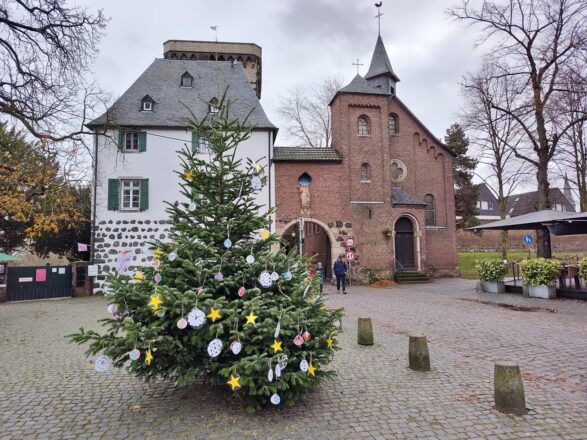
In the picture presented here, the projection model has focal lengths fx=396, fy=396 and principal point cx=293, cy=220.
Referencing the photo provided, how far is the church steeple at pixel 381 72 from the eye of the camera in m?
27.6

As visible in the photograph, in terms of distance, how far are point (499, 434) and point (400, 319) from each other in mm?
6924

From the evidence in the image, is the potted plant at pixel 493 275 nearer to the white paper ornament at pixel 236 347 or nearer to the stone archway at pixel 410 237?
the stone archway at pixel 410 237

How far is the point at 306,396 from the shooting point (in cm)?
496

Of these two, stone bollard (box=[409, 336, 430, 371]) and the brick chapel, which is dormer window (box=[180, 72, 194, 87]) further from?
stone bollard (box=[409, 336, 430, 371])

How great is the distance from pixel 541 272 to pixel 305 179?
1212cm

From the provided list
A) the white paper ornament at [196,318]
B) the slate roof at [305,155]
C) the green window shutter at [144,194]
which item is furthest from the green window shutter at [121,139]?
the white paper ornament at [196,318]

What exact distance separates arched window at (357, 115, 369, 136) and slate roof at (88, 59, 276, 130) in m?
5.70

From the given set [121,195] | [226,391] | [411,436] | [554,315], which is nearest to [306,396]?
[226,391]

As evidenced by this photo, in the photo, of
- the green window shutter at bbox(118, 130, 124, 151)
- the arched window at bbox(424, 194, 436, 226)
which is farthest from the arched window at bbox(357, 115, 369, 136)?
the green window shutter at bbox(118, 130, 124, 151)

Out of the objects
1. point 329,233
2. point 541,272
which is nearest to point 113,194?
point 329,233

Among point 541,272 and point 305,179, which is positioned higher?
point 305,179

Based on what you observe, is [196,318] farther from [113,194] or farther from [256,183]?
[113,194]

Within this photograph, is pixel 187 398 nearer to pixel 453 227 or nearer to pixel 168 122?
pixel 168 122

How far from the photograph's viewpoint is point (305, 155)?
22516 mm
